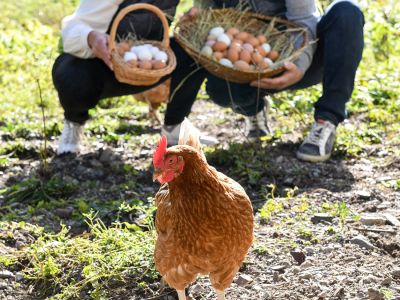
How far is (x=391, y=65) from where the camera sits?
5.89 metres

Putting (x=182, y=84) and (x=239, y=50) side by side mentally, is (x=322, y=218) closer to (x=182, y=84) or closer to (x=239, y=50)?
(x=239, y=50)

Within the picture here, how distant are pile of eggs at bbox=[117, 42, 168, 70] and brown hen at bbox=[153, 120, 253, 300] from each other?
5.64 ft

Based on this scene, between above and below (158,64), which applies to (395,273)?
below

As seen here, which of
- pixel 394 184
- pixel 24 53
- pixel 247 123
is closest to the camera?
pixel 394 184

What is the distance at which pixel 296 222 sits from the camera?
11.1 feet

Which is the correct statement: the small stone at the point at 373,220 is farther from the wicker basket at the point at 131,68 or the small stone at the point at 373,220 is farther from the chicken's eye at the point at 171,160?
the wicker basket at the point at 131,68

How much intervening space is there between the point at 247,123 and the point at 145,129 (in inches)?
31.7

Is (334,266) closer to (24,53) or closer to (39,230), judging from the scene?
(39,230)

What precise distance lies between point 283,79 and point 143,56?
2.88ft

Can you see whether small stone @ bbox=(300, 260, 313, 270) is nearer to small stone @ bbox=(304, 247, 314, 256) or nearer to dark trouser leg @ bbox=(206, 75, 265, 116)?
small stone @ bbox=(304, 247, 314, 256)

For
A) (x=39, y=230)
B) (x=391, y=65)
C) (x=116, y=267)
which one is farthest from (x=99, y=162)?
(x=391, y=65)

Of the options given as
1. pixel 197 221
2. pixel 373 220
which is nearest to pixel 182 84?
pixel 373 220

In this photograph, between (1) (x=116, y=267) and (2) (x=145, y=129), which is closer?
(1) (x=116, y=267)

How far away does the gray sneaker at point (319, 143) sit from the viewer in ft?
14.1
